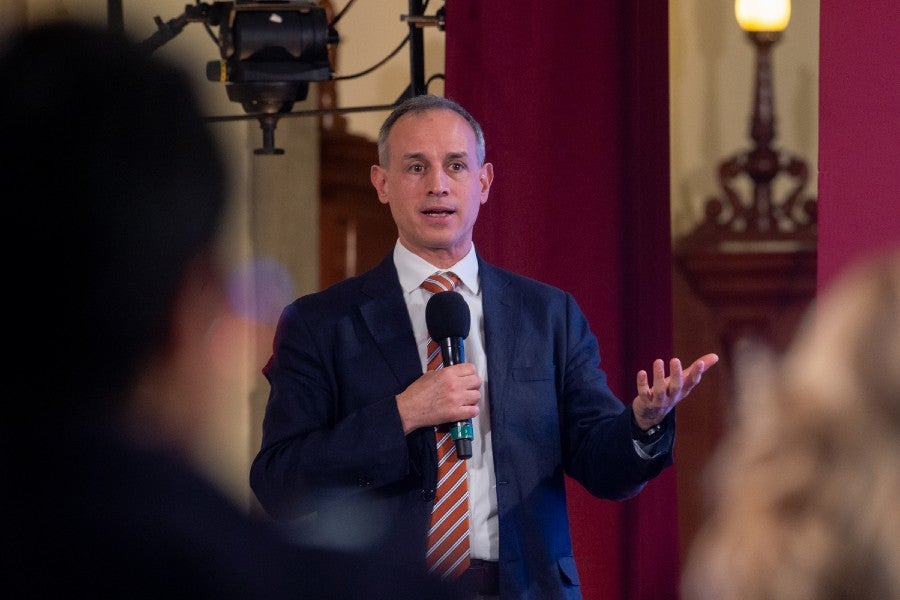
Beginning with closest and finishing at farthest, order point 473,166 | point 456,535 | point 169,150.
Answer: point 169,150
point 456,535
point 473,166

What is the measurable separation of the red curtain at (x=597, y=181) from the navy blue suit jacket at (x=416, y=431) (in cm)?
126

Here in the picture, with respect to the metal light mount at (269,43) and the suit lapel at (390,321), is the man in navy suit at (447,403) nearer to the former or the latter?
the suit lapel at (390,321)

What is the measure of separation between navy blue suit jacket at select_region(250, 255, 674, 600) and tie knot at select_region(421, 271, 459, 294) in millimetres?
49

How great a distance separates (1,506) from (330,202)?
433 cm

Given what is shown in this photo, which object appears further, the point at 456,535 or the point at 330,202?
the point at 330,202

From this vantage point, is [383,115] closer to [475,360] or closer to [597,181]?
[597,181]

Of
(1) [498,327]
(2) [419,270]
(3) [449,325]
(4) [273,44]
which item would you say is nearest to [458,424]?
(3) [449,325]

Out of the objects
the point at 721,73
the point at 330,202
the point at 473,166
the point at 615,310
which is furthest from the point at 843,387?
the point at 330,202

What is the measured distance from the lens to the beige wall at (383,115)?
3971mm

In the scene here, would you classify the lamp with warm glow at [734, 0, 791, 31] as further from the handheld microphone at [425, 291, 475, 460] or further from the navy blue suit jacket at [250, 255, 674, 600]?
the handheld microphone at [425, 291, 475, 460]

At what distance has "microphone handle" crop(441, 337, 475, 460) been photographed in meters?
1.98

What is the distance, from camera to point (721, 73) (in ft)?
13.3

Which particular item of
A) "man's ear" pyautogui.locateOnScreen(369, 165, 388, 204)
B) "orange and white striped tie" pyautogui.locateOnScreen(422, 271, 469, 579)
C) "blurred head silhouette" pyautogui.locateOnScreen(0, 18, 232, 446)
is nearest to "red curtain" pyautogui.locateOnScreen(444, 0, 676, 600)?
"man's ear" pyautogui.locateOnScreen(369, 165, 388, 204)

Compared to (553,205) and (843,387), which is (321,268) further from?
(843,387)
